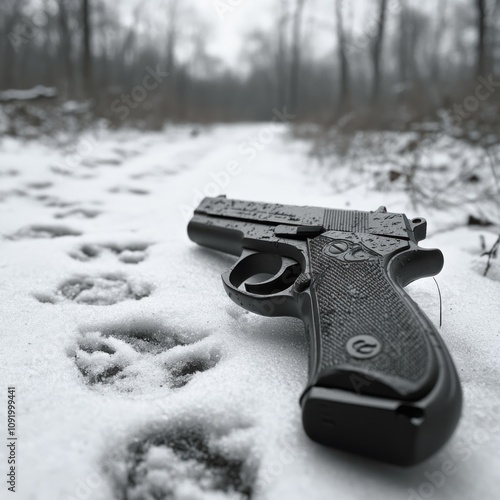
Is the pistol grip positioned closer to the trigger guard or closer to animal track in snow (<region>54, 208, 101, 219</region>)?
the trigger guard

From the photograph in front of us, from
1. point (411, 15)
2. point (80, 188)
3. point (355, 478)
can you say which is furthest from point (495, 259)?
point (411, 15)

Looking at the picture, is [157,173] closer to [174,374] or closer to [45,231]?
[45,231]

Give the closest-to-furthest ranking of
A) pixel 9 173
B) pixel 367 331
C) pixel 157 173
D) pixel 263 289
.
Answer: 1. pixel 367 331
2. pixel 263 289
3. pixel 9 173
4. pixel 157 173

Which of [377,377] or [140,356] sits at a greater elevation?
[377,377]

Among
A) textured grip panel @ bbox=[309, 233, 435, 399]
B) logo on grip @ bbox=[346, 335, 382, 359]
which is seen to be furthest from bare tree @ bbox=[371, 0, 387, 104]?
logo on grip @ bbox=[346, 335, 382, 359]

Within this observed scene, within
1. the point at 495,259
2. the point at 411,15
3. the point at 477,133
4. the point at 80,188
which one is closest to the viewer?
the point at 495,259

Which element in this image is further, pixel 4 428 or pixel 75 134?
pixel 75 134

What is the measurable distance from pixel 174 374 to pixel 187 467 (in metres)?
0.29

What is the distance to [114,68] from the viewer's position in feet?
97.5

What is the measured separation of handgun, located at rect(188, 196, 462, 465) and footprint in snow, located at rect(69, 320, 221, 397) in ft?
0.68

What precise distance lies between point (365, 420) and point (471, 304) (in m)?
0.80

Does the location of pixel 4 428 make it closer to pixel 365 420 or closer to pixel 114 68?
pixel 365 420

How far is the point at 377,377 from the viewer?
73cm

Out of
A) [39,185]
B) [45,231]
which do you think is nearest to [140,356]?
[45,231]
